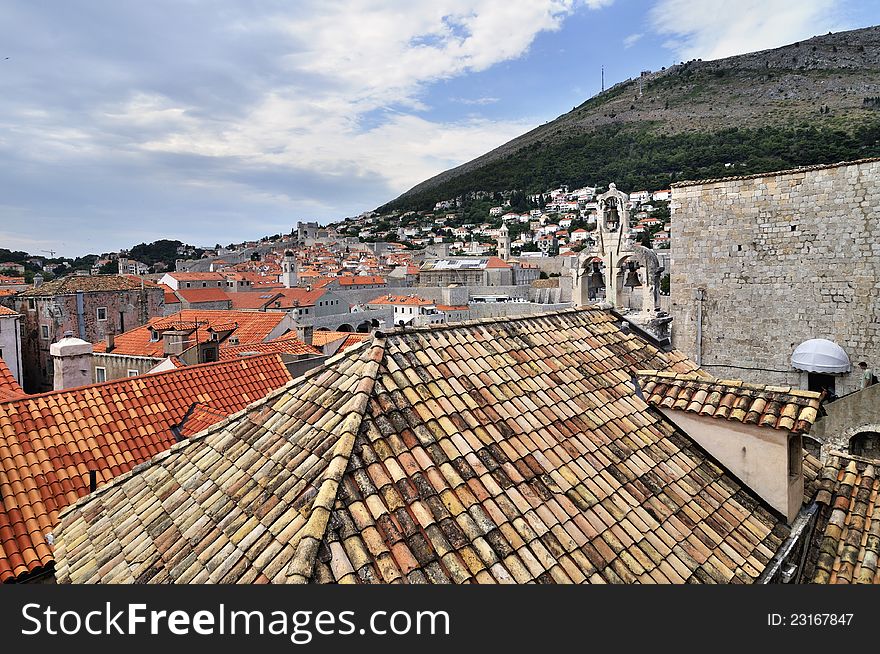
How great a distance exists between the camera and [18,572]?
5.34 m

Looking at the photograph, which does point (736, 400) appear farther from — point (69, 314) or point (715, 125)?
point (715, 125)

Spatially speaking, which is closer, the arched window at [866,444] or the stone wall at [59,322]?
the arched window at [866,444]

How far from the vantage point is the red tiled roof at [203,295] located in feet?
147

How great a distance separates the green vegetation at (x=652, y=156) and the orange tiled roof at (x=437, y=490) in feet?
151

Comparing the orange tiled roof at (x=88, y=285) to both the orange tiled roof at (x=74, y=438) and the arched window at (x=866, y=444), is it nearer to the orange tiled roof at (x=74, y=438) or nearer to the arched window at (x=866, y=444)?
the orange tiled roof at (x=74, y=438)

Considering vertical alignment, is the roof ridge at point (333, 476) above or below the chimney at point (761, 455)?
above

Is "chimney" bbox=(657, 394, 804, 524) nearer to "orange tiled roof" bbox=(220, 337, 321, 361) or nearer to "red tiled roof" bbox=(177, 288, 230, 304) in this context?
"orange tiled roof" bbox=(220, 337, 321, 361)

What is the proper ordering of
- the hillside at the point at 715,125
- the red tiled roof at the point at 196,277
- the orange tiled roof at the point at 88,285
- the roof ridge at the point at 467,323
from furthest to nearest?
the hillside at the point at 715,125 < the red tiled roof at the point at 196,277 < the orange tiled roof at the point at 88,285 < the roof ridge at the point at 467,323

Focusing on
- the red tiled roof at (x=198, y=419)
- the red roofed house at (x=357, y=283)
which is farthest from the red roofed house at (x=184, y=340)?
the red roofed house at (x=357, y=283)

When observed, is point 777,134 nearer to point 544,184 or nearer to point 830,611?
point 544,184

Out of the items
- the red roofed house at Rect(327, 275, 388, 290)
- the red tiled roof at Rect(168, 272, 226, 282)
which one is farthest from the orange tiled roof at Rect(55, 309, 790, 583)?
the red tiled roof at Rect(168, 272, 226, 282)

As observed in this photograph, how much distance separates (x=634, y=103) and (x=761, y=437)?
584ft

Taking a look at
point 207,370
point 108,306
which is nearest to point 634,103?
point 108,306

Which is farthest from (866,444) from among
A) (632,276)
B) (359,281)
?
(359,281)
